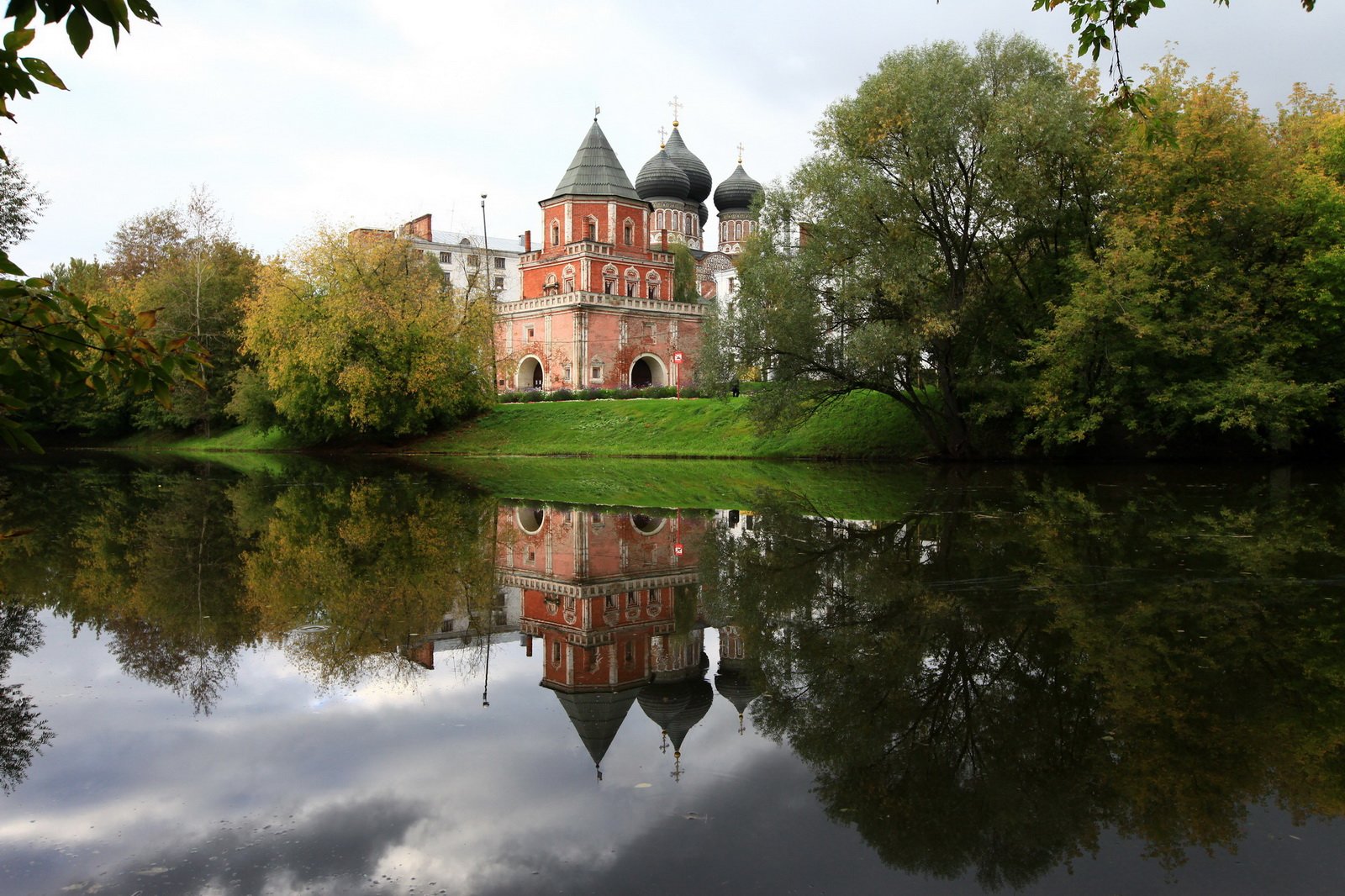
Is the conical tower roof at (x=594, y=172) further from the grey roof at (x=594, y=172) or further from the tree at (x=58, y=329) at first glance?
the tree at (x=58, y=329)

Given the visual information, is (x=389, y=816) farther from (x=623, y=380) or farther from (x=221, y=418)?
(x=623, y=380)

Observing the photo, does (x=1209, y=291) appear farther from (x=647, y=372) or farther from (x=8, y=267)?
(x=647, y=372)

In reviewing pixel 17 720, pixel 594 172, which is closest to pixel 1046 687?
pixel 17 720

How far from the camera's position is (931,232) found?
87.4 feet

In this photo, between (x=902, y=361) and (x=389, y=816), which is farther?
(x=902, y=361)

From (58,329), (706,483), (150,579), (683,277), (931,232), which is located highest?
(683,277)

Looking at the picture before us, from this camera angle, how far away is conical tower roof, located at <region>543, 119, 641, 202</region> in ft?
187

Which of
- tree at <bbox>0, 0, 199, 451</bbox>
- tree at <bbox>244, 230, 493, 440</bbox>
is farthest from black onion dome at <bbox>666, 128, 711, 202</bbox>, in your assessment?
tree at <bbox>0, 0, 199, 451</bbox>

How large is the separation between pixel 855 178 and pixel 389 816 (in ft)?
79.7

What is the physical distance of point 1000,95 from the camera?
25844 millimetres

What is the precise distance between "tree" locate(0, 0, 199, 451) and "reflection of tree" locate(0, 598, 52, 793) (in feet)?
8.07

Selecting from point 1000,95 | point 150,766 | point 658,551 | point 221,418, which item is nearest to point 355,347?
point 221,418

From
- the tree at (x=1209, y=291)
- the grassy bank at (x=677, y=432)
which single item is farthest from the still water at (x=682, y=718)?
the grassy bank at (x=677, y=432)

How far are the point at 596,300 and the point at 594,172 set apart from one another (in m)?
7.68
